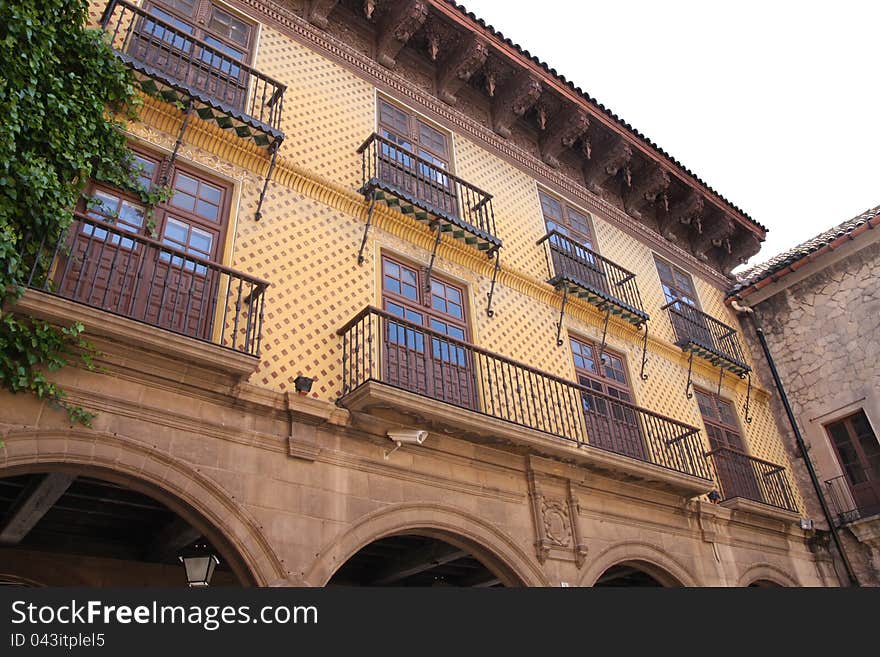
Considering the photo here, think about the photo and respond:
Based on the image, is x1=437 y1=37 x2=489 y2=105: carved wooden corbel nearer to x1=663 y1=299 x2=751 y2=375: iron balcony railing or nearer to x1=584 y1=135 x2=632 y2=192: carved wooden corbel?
x1=584 y1=135 x2=632 y2=192: carved wooden corbel

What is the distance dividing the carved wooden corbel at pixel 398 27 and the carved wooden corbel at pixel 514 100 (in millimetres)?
2071

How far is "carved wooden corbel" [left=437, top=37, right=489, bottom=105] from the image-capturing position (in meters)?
11.6

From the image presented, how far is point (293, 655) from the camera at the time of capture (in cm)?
434

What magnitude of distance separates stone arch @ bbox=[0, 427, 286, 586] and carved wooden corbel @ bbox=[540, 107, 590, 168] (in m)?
9.59

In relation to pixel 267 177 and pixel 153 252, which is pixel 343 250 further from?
pixel 153 252

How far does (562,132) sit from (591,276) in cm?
306

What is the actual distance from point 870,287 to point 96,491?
45.8 feet

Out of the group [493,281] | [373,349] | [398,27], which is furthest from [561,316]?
[398,27]

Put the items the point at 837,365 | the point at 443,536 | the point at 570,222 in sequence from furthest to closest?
the point at 837,365
the point at 570,222
the point at 443,536

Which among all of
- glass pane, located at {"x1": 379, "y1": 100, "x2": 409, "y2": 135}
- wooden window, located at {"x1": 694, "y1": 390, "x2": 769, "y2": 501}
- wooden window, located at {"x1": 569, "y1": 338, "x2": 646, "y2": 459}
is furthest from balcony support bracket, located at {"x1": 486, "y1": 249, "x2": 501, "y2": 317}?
→ wooden window, located at {"x1": 694, "y1": 390, "x2": 769, "y2": 501}

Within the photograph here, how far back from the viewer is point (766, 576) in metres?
11.1

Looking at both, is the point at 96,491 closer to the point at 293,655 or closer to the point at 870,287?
the point at 293,655

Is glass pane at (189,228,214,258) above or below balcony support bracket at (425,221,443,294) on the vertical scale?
below

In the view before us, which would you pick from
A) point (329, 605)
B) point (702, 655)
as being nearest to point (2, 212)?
point (329, 605)
